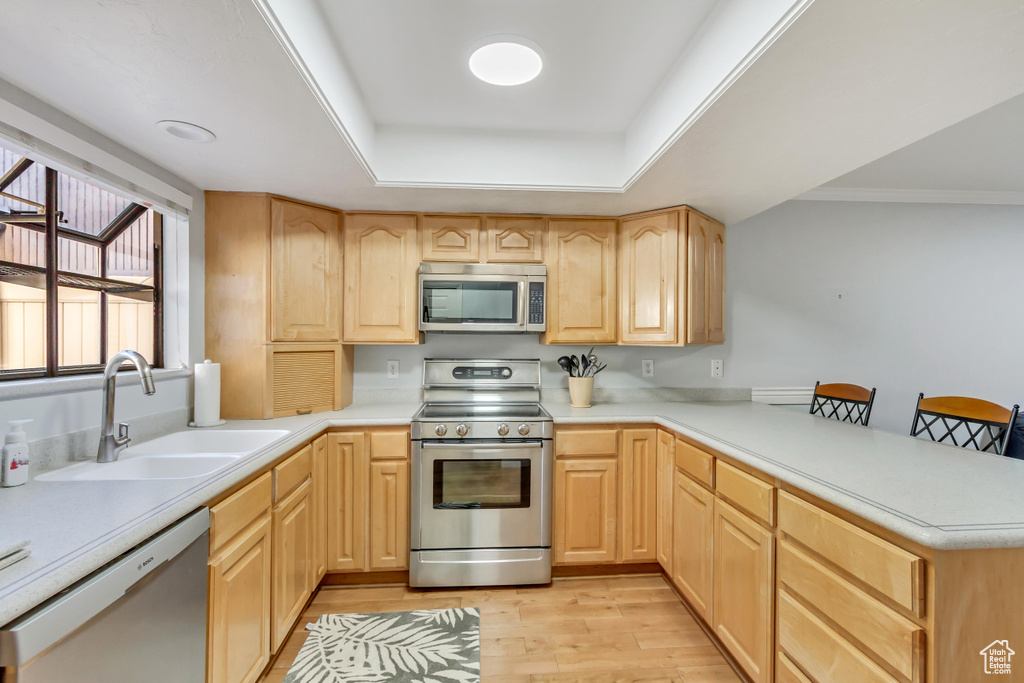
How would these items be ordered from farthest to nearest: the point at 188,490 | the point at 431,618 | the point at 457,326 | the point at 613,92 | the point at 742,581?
the point at 457,326, the point at 431,618, the point at 613,92, the point at 742,581, the point at 188,490

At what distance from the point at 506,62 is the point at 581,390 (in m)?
1.77

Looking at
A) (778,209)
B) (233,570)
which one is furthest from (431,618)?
(778,209)

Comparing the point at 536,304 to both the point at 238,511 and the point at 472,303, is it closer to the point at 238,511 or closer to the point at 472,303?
the point at 472,303

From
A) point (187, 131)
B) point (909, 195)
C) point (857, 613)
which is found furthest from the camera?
point (909, 195)

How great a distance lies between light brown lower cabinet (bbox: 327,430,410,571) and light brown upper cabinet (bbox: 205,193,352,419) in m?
0.45

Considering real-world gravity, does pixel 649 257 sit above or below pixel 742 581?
above

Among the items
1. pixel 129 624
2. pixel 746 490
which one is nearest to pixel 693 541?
pixel 746 490

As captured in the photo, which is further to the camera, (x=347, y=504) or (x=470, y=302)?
(x=470, y=302)

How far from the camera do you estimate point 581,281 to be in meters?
2.61

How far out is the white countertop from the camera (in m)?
0.84

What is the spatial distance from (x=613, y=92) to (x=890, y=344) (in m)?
2.65

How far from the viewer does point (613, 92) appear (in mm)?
1799

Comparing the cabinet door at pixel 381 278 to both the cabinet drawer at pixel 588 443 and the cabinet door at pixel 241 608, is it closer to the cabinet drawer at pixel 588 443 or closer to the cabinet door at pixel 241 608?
the cabinet drawer at pixel 588 443

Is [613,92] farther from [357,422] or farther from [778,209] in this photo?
[357,422]
